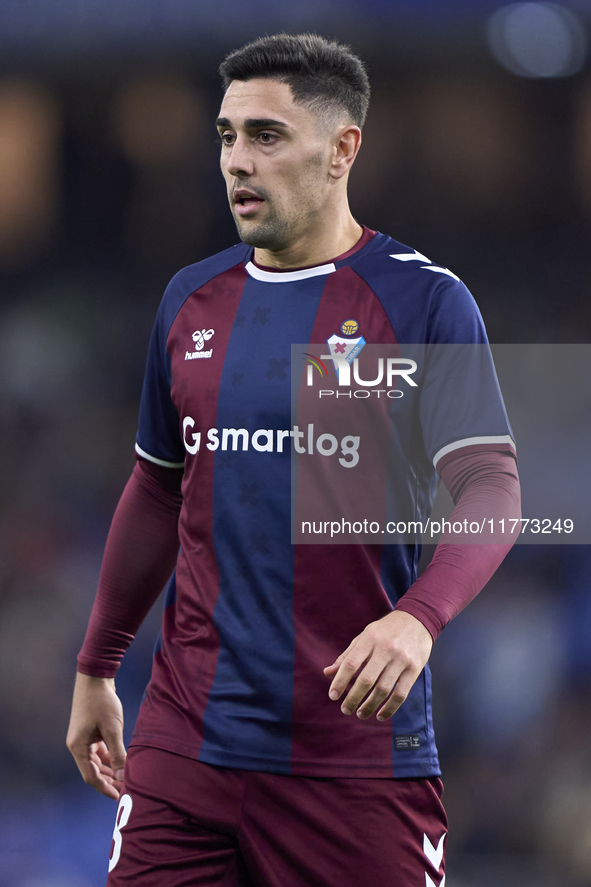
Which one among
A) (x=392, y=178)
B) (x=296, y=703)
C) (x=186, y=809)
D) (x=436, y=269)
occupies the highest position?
(x=392, y=178)

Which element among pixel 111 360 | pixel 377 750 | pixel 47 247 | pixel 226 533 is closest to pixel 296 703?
pixel 377 750

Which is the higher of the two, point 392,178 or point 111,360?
point 392,178

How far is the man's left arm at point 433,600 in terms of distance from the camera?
4.10 feet

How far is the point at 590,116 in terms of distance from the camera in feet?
13.6

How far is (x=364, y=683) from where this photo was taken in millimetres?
1242

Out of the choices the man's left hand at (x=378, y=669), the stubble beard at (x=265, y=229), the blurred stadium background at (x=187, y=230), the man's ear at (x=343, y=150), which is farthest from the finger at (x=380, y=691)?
the blurred stadium background at (x=187, y=230)

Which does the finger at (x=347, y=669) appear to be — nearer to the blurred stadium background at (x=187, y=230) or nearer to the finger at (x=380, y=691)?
the finger at (x=380, y=691)

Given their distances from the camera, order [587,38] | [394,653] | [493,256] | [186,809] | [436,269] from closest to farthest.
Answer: [394,653] < [186,809] < [436,269] < [587,38] < [493,256]

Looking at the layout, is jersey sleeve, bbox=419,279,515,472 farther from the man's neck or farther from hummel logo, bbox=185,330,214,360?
hummel logo, bbox=185,330,214,360

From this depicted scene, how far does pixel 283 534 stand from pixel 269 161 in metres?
0.66

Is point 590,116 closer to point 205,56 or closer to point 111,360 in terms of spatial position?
point 205,56

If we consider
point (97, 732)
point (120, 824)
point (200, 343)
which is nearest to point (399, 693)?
point (120, 824)

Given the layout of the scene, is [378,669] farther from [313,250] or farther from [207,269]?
[207,269]

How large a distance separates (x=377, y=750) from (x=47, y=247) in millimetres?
3270
